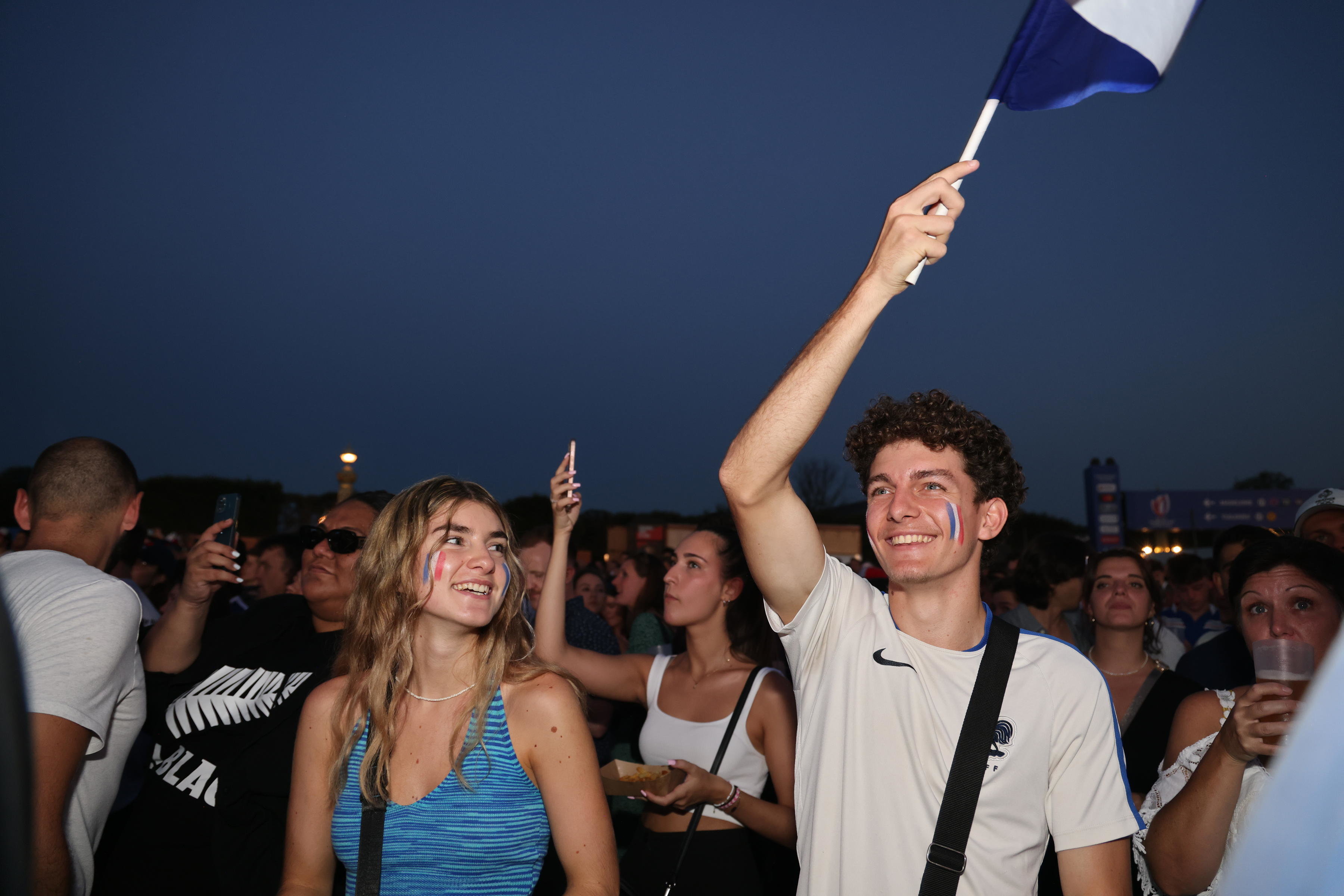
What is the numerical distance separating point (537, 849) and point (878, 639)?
1.29 metres

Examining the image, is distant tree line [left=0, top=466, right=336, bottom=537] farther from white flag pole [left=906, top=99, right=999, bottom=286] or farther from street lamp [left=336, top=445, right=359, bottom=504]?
white flag pole [left=906, top=99, right=999, bottom=286]

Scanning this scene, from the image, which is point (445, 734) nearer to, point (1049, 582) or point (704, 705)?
point (704, 705)

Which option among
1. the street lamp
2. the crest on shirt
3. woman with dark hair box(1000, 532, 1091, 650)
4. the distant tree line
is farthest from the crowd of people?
the distant tree line

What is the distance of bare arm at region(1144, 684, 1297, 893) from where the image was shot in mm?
2072

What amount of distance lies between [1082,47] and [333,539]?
11.4 feet

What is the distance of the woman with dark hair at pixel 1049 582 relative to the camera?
596 cm

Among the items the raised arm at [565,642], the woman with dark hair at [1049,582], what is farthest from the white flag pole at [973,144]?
the woman with dark hair at [1049,582]

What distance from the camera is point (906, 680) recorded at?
232cm

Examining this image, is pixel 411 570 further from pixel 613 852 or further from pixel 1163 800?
pixel 1163 800

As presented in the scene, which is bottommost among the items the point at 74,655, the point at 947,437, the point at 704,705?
the point at 704,705

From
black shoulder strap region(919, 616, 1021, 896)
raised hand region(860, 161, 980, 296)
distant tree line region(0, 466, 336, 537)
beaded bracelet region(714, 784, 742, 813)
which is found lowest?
beaded bracelet region(714, 784, 742, 813)

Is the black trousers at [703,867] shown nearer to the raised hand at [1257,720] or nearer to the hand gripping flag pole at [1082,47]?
the raised hand at [1257,720]

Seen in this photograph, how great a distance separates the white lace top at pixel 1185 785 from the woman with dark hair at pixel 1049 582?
299 cm

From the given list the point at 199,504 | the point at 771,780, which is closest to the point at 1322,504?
the point at 771,780
